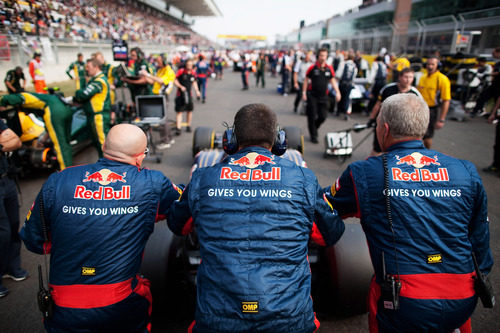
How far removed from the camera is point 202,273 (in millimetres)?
1382

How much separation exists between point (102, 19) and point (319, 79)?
69.2ft

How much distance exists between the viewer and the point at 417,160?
1586mm

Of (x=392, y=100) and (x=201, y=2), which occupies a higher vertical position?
(x=201, y=2)

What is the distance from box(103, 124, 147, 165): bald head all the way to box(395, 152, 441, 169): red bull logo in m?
1.46

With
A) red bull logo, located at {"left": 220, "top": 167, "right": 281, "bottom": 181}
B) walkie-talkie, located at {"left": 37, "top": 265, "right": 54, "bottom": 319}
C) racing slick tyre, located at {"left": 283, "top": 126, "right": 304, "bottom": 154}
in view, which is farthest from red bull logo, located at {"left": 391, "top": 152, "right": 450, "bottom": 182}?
racing slick tyre, located at {"left": 283, "top": 126, "right": 304, "bottom": 154}

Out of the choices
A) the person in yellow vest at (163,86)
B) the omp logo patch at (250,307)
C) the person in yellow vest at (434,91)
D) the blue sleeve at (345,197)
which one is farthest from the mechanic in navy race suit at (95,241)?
the person in yellow vest at (163,86)

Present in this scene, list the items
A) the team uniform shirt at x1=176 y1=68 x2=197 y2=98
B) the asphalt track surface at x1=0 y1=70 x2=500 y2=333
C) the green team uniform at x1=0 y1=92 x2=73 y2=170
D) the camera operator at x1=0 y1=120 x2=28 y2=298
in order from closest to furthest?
1. the asphalt track surface at x1=0 y1=70 x2=500 y2=333
2. the camera operator at x1=0 y1=120 x2=28 y2=298
3. the green team uniform at x1=0 y1=92 x2=73 y2=170
4. the team uniform shirt at x1=176 y1=68 x2=197 y2=98

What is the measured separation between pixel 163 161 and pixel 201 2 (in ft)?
181

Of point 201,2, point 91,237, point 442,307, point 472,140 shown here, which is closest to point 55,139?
point 91,237

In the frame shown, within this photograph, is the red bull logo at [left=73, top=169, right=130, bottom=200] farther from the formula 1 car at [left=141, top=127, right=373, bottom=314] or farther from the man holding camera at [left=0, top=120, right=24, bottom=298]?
the man holding camera at [left=0, top=120, right=24, bottom=298]

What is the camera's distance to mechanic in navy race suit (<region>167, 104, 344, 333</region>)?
125 centimetres

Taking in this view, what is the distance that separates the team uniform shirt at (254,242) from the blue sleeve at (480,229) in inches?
29.6

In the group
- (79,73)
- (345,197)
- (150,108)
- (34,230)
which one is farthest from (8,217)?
(79,73)

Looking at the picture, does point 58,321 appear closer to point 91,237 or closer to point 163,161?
point 91,237
